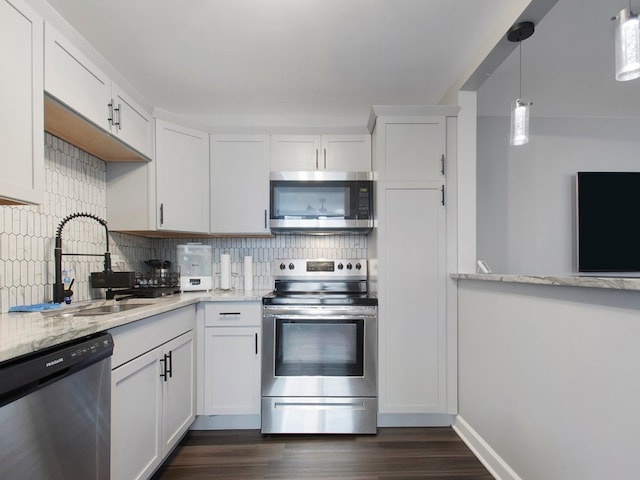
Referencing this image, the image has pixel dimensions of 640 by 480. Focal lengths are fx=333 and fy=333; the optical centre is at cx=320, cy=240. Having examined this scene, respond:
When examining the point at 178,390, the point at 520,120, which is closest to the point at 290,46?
the point at 520,120

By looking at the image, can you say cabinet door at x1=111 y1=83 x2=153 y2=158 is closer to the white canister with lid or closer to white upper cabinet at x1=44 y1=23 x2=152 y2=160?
white upper cabinet at x1=44 y1=23 x2=152 y2=160

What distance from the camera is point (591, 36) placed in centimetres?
194

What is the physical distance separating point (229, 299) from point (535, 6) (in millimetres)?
2325

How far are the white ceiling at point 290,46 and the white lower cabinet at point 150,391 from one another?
1.57 m

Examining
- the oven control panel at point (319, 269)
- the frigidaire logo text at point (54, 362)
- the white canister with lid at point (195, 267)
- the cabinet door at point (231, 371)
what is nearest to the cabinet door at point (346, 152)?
the oven control panel at point (319, 269)

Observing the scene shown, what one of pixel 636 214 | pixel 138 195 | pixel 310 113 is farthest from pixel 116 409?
pixel 636 214

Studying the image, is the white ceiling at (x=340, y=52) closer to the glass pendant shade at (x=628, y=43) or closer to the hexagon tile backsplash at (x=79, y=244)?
the glass pendant shade at (x=628, y=43)

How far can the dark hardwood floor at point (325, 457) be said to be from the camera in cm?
181

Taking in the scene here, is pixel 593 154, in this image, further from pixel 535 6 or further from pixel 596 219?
pixel 535 6

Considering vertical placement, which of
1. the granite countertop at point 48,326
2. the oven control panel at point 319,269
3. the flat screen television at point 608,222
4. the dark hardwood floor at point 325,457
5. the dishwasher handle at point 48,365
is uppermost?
the flat screen television at point 608,222

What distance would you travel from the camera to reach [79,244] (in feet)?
6.78

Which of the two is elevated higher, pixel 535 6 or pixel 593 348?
pixel 535 6

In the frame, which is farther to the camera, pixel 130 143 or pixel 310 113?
pixel 310 113

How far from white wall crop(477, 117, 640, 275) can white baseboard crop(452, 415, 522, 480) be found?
138cm
